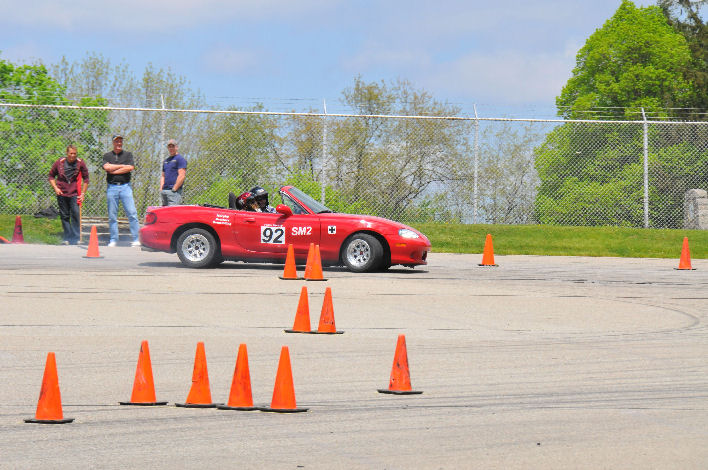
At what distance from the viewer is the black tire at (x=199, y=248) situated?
52.8 ft

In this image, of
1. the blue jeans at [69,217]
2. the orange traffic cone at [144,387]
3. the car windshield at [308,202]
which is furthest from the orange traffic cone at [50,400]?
the blue jeans at [69,217]

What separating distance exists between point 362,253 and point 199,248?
Result: 2450mm

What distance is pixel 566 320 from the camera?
36.9 feet

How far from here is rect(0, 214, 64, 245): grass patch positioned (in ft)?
70.6

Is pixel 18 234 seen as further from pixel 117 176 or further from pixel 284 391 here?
pixel 284 391

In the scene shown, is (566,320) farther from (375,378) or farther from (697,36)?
(697,36)

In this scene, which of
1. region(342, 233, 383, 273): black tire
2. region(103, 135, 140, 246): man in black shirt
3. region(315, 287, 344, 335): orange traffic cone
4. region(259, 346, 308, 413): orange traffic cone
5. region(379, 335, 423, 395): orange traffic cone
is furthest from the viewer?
region(103, 135, 140, 246): man in black shirt

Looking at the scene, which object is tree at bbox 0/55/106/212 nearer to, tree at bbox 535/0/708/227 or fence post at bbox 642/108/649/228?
tree at bbox 535/0/708/227

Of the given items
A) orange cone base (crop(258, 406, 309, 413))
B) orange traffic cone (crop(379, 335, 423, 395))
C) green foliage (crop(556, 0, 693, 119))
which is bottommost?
orange cone base (crop(258, 406, 309, 413))

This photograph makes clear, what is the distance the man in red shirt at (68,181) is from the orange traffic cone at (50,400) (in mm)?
14260

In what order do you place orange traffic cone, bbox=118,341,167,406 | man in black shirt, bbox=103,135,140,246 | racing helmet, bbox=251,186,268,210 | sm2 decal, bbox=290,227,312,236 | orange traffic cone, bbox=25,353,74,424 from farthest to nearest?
1. man in black shirt, bbox=103,135,140,246
2. racing helmet, bbox=251,186,268,210
3. sm2 decal, bbox=290,227,312,236
4. orange traffic cone, bbox=118,341,167,406
5. orange traffic cone, bbox=25,353,74,424

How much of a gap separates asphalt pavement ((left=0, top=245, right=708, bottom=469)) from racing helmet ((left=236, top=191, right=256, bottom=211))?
4.66 ft

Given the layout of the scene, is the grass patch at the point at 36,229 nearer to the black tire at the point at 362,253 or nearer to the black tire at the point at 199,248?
the black tire at the point at 199,248

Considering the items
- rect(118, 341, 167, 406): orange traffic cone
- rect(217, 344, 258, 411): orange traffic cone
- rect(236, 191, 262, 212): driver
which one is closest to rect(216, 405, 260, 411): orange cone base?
rect(217, 344, 258, 411): orange traffic cone
